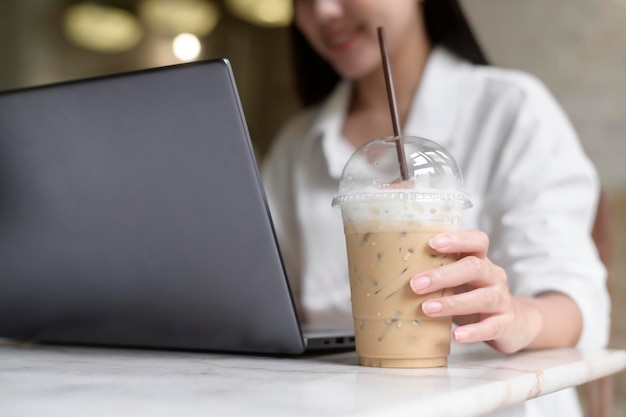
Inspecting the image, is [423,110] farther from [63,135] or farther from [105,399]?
[105,399]

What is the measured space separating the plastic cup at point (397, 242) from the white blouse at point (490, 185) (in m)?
0.39

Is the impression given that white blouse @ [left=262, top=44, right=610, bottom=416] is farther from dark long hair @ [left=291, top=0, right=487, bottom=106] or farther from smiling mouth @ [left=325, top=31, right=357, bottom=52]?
smiling mouth @ [left=325, top=31, right=357, bottom=52]

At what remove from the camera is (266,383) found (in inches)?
23.4

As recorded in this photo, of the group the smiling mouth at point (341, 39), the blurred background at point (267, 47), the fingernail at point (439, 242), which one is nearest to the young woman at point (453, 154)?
the smiling mouth at point (341, 39)

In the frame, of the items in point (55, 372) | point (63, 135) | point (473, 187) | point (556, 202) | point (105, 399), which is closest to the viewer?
point (105, 399)

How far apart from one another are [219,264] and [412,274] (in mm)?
181

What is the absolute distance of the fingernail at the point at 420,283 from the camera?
2.20 feet

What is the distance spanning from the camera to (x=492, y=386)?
58 centimetres

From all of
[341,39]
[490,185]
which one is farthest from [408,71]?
[490,185]

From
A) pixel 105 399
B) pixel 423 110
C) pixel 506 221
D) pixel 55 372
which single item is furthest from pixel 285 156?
pixel 105 399

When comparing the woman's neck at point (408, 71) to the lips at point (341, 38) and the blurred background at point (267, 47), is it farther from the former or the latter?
the blurred background at point (267, 47)

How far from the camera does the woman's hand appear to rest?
677 mm

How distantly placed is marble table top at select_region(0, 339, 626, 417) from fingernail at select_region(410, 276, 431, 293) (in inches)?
2.8

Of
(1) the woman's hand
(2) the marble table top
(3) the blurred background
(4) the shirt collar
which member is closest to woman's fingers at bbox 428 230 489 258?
(1) the woman's hand
